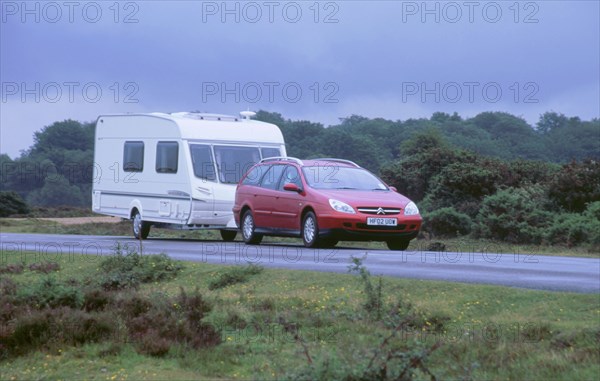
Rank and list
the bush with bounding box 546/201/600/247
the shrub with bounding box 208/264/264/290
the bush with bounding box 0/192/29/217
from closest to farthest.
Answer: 1. the shrub with bounding box 208/264/264/290
2. the bush with bounding box 546/201/600/247
3. the bush with bounding box 0/192/29/217

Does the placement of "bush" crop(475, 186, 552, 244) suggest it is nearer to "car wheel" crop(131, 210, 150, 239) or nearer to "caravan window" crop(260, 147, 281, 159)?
"caravan window" crop(260, 147, 281, 159)

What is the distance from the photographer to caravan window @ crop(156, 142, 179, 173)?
2627cm

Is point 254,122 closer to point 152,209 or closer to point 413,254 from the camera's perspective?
point 152,209

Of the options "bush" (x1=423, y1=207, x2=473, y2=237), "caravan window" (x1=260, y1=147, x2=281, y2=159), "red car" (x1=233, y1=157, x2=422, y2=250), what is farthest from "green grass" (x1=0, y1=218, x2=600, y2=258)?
"red car" (x1=233, y1=157, x2=422, y2=250)

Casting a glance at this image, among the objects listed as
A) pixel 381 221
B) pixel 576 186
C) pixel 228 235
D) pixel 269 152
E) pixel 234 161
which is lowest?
pixel 228 235

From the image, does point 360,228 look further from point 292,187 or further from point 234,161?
point 234,161

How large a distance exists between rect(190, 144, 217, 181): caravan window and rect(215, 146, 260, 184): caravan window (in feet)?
0.58

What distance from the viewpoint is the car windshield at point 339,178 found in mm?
22234

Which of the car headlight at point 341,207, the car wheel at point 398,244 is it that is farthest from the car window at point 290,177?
the car wheel at point 398,244

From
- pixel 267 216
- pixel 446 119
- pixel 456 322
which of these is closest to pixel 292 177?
pixel 267 216

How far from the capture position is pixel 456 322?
11.1 metres

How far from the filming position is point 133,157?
91.9 feet

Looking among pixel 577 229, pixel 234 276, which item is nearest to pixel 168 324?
pixel 234 276

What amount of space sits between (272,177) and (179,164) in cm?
334
